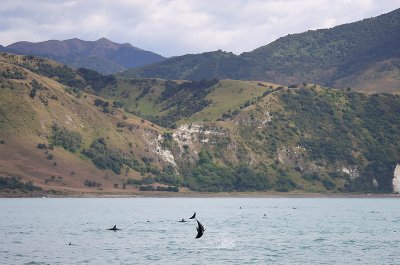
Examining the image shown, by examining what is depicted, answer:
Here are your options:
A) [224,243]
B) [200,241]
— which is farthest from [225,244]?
[200,241]

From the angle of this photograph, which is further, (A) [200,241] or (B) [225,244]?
(A) [200,241]

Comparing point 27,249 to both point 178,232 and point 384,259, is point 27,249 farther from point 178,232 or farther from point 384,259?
point 384,259

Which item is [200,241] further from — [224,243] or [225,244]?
[225,244]

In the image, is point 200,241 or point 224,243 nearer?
point 224,243

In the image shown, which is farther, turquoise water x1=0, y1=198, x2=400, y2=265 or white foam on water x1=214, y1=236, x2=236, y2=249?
white foam on water x1=214, y1=236, x2=236, y2=249

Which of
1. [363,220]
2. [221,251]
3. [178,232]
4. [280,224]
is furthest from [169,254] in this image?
[363,220]

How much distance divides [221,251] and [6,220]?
64453 millimetres

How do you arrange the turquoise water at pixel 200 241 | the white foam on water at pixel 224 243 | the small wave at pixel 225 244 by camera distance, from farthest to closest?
the white foam on water at pixel 224 243 → the small wave at pixel 225 244 → the turquoise water at pixel 200 241

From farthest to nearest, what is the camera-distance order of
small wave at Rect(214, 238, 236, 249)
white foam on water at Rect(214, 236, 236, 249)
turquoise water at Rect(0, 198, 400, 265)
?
1. white foam on water at Rect(214, 236, 236, 249)
2. small wave at Rect(214, 238, 236, 249)
3. turquoise water at Rect(0, 198, 400, 265)

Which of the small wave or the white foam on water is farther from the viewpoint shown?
the white foam on water

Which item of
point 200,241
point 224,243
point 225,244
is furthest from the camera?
point 200,241

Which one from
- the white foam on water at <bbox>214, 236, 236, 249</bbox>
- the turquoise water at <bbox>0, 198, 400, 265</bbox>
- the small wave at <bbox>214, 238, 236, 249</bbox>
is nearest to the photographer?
the turquoise water at <bbox>0, 198, 400, 265</bbox>

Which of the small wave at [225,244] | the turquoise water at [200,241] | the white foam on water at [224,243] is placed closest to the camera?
the turquoise water at [200,241]

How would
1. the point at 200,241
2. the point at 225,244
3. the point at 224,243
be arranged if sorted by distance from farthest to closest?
the point at 200,241 → the point at 224,243 → the point at 225,244
